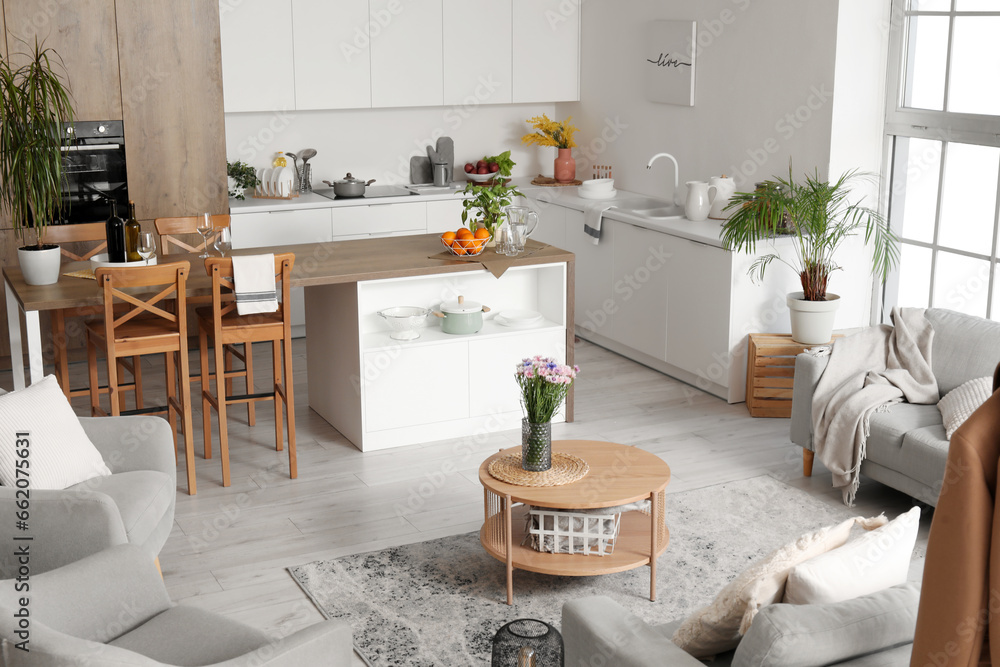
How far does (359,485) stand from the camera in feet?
15.0

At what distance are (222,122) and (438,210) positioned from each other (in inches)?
61.4

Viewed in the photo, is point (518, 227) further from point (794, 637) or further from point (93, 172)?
point (794, 637)

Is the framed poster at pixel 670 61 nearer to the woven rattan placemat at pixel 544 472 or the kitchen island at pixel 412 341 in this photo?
the kitchen island at pixel 412 341

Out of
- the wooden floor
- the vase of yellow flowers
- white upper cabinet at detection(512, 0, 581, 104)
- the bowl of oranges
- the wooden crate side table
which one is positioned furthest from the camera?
the vase of yellow flowers

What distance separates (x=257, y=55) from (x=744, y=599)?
531 centimetres

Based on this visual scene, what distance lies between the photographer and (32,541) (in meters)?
2.98

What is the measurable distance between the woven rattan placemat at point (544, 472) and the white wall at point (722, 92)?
8.81 ft

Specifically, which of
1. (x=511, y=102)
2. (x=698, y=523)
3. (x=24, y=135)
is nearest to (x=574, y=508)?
(x=698, y=523)

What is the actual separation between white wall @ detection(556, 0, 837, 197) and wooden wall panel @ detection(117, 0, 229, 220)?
271 cm

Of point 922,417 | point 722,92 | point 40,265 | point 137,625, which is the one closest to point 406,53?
point 722,92

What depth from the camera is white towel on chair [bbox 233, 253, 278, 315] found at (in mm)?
4328

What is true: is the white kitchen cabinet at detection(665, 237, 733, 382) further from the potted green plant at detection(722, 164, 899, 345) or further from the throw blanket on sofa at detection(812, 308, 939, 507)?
the throw blanket on sofa at detection(812, 308, 939, 507)

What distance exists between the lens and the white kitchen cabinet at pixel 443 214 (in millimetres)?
7023

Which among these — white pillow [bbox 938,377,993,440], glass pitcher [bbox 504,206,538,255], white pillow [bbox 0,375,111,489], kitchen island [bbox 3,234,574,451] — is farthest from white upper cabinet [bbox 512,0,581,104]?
white pillow [bbox 0,375,111,489]
